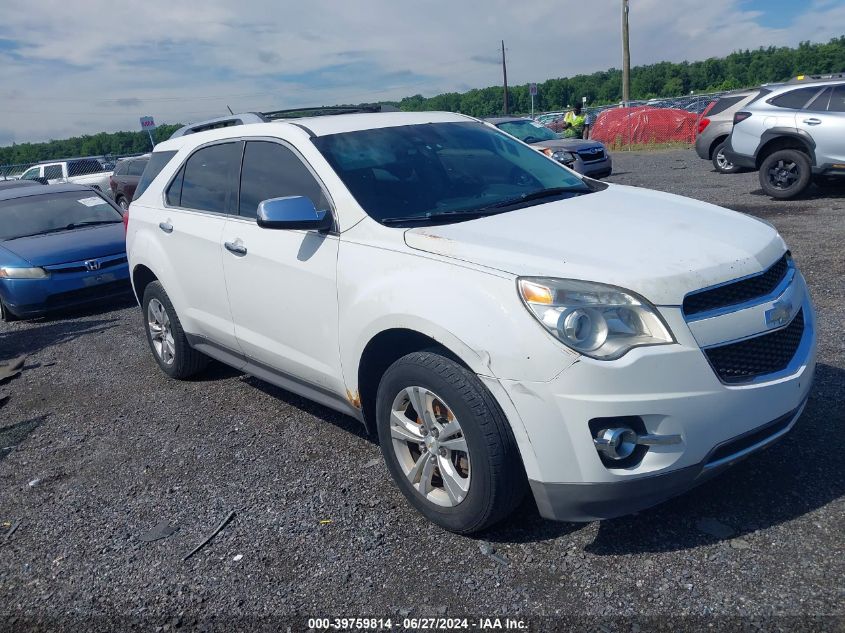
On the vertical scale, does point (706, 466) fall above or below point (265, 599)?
above

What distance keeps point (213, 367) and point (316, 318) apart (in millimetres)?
2482

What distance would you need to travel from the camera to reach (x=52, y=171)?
23.5 metres

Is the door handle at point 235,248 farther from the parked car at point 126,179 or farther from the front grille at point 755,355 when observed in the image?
the parked car at point 126,179

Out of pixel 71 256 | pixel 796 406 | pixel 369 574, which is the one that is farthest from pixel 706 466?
pixel 71 256

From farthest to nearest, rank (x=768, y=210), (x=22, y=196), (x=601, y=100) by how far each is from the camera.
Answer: (x=601, y=100)
(x=768, y=210)
(x=22, y=196)

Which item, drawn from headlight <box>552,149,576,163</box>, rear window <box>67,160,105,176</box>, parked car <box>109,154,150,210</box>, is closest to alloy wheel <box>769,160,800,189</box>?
headlight <box>552,149,576,163</box>

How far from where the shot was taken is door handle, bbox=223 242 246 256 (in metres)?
4.22

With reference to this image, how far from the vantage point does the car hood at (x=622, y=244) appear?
9.07ft

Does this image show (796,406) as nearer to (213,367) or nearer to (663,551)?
(663,551)

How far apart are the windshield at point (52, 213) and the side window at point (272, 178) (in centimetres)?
605

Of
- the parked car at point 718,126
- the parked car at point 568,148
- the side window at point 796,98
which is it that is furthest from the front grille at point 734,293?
the parked car at point 718,126

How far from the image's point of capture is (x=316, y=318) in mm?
3705

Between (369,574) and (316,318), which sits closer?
(369,574)

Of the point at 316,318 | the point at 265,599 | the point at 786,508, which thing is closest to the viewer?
the point at 265,599
